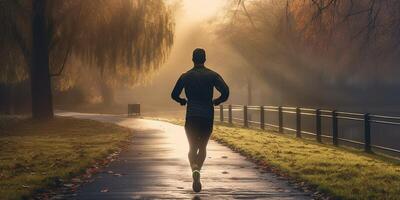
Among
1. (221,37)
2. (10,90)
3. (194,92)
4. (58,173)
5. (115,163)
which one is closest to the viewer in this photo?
(194,92)

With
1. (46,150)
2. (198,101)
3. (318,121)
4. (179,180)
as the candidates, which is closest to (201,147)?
(198,101)

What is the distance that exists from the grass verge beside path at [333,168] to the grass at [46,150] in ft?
12.5

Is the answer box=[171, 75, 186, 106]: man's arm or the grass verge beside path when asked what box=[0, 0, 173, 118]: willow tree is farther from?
box=[171, 75, 186, 106]: man's arm

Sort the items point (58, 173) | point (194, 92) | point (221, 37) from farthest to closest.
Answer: point (221, 37), point (58, 173), point (194, 92)

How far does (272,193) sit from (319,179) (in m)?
1.77

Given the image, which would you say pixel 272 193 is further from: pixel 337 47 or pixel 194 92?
pixel 337 47

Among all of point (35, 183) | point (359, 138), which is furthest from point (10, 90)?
point (35, 183)

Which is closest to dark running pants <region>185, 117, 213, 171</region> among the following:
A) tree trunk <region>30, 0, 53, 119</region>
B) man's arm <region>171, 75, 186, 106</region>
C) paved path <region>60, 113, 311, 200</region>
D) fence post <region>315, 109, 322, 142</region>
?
man's arm <region>171, 75, 186, 106</region>

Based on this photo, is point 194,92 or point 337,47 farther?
point 337,47

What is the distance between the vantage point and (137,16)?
28000mm

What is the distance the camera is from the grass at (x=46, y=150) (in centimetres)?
1090

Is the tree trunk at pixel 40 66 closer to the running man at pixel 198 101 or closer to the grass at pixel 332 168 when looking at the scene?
the grass at pixel 332 168

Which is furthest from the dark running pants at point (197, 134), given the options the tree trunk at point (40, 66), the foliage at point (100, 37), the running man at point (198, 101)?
the tree trunk at point (40, 66)

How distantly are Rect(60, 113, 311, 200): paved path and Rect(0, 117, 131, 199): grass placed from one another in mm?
781
